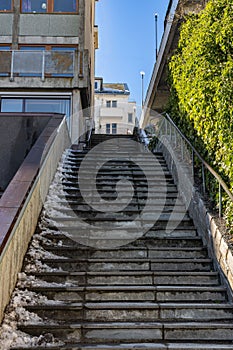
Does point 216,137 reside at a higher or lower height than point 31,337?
higher

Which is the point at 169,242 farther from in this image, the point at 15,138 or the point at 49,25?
the point at 49,25

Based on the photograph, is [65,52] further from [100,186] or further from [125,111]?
[125,111]

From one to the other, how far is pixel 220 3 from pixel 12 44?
970cm

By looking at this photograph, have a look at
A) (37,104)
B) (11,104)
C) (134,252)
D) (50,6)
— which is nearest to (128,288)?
(134,252)

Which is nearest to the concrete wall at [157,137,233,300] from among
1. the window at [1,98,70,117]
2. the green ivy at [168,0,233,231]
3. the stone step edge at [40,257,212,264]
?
the stone step edge at [40,257,212,264]

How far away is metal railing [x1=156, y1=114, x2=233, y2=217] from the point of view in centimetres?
571

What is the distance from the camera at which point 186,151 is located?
837 centimetres

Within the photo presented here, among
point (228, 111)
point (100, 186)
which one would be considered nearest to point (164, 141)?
point (100, 186)

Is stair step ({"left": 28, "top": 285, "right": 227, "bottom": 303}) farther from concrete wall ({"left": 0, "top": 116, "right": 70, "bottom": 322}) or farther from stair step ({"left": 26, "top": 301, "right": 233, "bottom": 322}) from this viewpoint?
concrete wall ({"left": 0, "top": 116, "right": 70, "bottom": 322})

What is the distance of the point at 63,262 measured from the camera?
5.46 m

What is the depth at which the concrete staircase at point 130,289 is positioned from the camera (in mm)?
4324

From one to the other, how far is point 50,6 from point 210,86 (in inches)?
424

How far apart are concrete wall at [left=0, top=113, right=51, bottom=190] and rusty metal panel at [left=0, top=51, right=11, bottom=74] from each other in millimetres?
5248

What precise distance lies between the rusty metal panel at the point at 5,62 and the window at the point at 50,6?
106 inches
